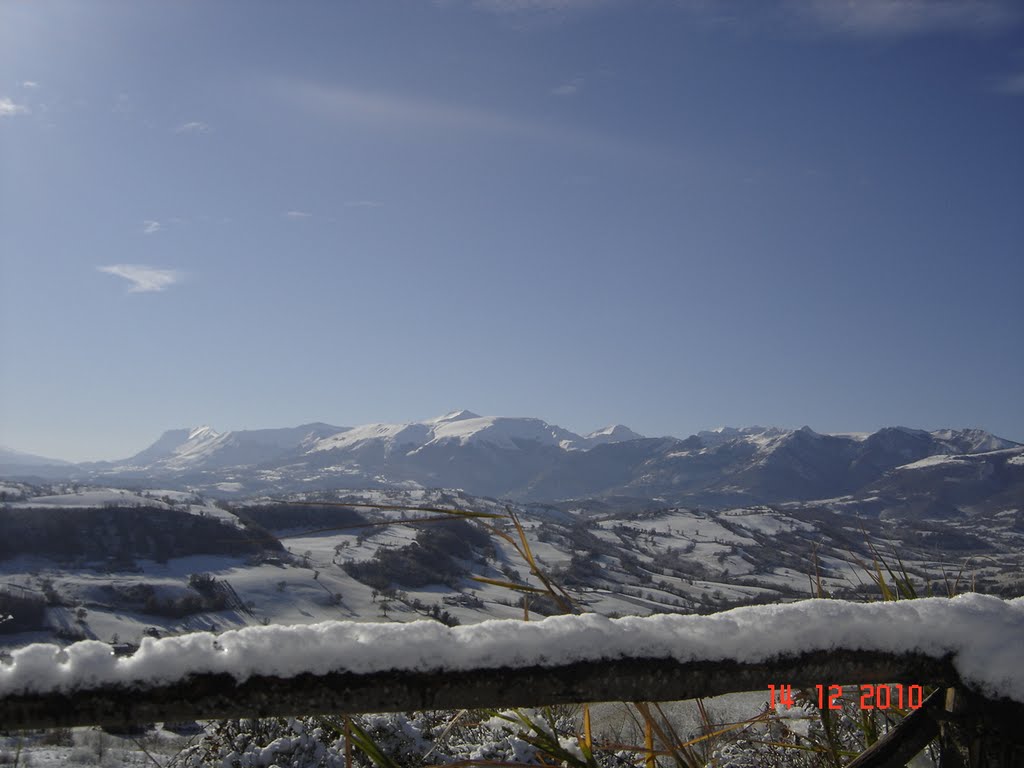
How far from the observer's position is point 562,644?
130cm

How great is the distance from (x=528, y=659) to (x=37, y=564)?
122 m

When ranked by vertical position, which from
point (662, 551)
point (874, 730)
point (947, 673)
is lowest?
point (662, 551)

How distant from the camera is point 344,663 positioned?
1214 mm

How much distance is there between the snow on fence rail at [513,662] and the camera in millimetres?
1138

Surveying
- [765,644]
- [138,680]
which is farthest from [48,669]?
[765,644]

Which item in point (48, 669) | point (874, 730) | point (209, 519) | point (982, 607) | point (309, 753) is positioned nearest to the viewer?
point (48, 669)

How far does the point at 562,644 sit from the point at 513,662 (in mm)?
106

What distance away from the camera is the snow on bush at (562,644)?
115 centimetres

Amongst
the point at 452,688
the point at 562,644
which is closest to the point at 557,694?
the point at 562,644

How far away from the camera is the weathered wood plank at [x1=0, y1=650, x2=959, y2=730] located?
1.13 m

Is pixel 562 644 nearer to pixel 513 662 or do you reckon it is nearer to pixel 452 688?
pixel 513 662

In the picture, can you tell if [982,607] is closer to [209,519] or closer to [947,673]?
[947,673]

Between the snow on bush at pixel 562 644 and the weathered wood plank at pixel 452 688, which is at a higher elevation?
the snow on bush at pixel 562 644

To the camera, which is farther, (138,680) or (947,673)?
(947,673)
